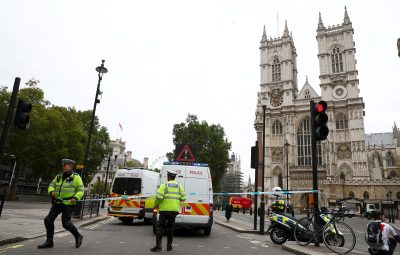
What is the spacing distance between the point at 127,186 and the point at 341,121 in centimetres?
5158

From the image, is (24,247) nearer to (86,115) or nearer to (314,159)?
(314,159)

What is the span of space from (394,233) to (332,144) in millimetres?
52046

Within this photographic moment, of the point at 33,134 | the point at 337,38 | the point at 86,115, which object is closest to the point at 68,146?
the point at 33,134

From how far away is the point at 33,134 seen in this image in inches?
969

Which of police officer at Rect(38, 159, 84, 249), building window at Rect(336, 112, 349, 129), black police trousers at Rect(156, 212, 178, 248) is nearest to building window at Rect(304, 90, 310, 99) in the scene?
building window at Rect(336, 112, 349, 129)

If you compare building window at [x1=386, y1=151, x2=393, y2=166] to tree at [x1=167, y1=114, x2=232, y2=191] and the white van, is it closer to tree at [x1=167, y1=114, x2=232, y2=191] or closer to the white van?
tree at [x1=167, y1=114, x2=232, y2=191]

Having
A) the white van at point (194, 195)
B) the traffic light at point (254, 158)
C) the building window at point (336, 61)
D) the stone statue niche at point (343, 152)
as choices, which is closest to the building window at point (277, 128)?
the stone statue niche at point (343, 152)

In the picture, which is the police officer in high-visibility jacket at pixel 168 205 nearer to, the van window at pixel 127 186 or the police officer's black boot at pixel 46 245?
the police officer's black boot at pixel 46 245

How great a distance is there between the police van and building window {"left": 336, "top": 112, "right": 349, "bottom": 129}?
49642 mm

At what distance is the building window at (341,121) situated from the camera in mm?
55094

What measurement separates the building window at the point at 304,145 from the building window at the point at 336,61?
37.3 feet

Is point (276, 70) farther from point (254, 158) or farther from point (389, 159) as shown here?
point (254, 158)

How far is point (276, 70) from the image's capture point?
6562 cm

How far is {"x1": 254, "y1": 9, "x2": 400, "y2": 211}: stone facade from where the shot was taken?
4991 cm
